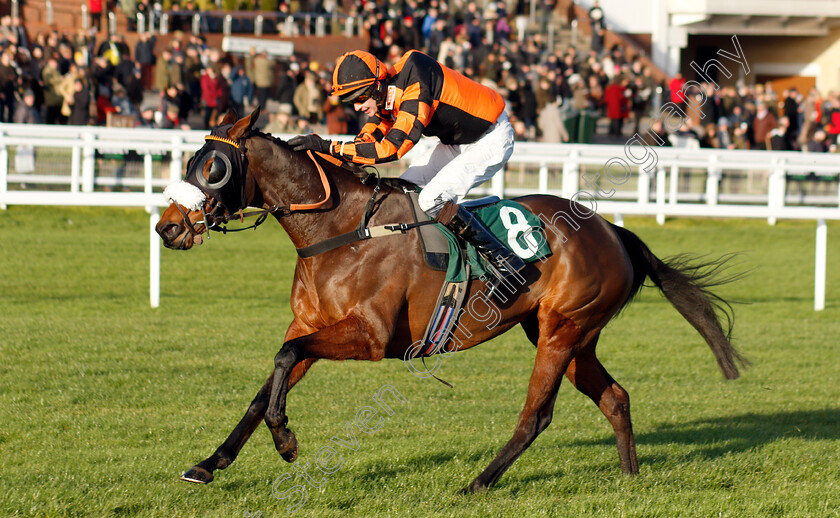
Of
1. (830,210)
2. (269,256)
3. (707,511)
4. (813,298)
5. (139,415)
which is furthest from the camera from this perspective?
(269,256)

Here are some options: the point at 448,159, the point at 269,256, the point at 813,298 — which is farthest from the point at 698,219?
the point at 448,159

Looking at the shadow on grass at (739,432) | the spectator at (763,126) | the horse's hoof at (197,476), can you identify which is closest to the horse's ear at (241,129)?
the horse's hoof at (197,476)

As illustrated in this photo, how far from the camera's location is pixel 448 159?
4762mm

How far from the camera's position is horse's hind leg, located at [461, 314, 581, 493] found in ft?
14.6

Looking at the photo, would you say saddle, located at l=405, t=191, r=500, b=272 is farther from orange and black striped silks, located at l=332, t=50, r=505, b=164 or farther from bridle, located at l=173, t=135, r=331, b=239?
bridle, located at l=173, t=135, r=331, b=239

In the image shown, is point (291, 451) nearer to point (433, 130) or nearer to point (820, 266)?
point (433, 130)

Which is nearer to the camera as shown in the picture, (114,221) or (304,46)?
(114,221)

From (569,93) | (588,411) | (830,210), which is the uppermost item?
(569,93)

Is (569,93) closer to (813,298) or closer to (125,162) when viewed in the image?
(813,298)

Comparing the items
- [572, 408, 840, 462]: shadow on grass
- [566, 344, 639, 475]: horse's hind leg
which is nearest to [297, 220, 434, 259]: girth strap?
[566, 344, 639, 475]: horse's hind leg

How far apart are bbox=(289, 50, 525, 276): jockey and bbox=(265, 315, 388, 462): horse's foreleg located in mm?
641

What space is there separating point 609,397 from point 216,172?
2170mm

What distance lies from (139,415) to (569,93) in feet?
44.8

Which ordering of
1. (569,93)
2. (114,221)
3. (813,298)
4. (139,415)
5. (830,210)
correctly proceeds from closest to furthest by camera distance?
(139,415) → (830,210) → (813,298) → (114,221) → (569,93)
